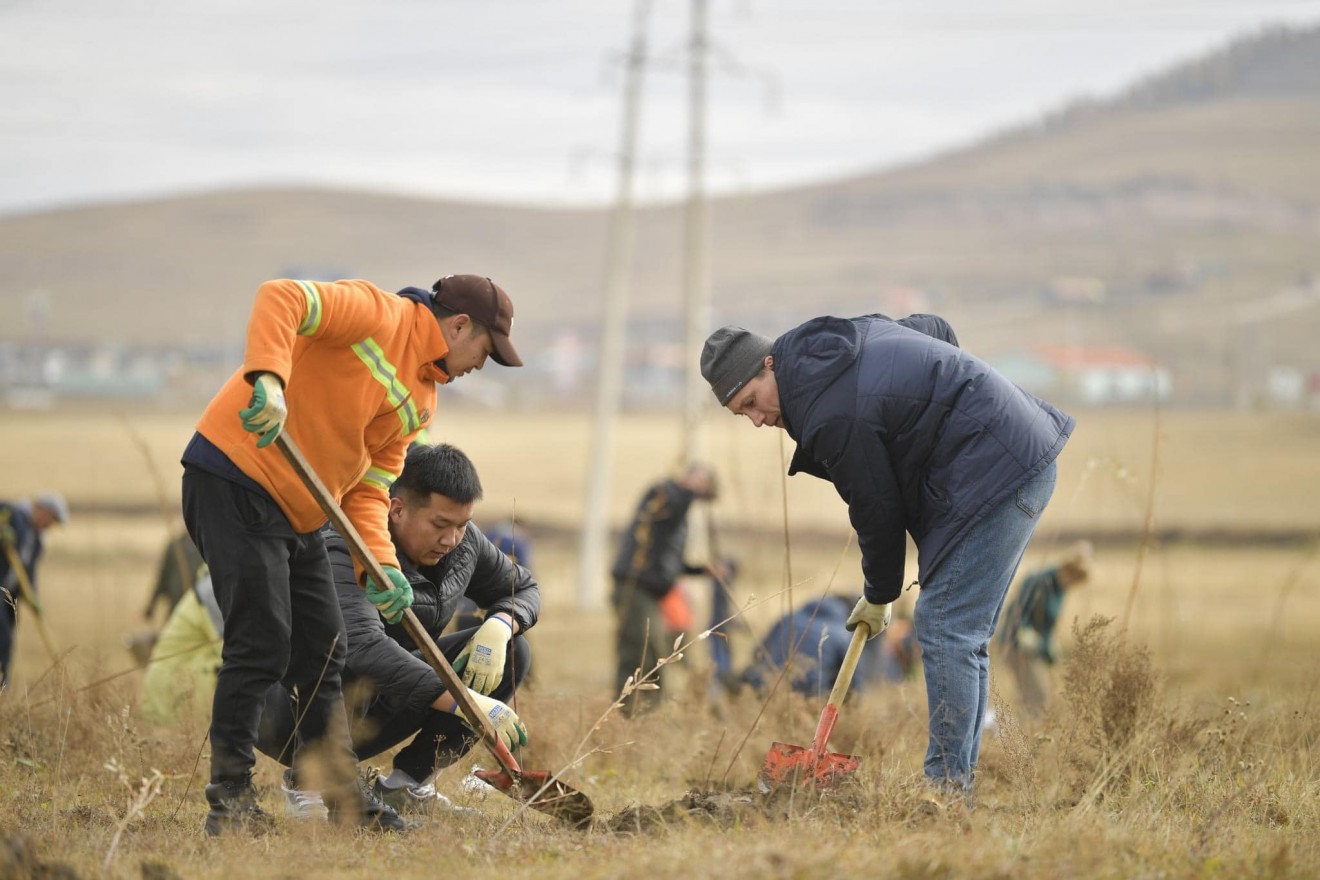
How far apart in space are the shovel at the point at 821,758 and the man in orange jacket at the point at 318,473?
116cm

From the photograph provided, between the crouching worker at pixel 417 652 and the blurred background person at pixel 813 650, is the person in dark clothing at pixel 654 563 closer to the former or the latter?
the blurred background person at pixel 813 650

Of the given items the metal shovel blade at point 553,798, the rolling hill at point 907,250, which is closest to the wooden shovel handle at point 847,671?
the metal shovel blade at point 553,798

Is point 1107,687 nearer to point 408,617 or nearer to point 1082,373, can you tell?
point 408,617

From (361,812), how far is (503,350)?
56.8 inches

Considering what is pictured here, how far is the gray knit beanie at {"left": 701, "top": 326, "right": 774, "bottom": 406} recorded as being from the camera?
4199mm

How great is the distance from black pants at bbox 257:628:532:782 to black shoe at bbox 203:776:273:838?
334 millimetres

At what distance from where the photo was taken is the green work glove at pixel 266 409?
363cm

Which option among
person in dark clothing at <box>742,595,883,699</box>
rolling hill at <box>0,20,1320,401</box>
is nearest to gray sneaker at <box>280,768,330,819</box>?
person in dark clothing at <box>742,595,883,699</box>

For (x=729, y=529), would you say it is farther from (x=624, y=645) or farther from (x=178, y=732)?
(x=178, y=732)

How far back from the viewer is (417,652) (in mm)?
4977

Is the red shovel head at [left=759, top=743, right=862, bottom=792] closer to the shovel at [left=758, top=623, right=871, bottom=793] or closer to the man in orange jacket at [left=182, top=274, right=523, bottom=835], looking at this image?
the shovel at [left=758, top=623, right=871, bottom=793]

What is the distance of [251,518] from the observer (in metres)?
4.01

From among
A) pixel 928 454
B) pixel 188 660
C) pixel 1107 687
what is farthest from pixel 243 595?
pixel 1107 687

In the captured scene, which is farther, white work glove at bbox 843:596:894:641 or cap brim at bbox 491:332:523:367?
white work glove at bbox 843:596:894:641
